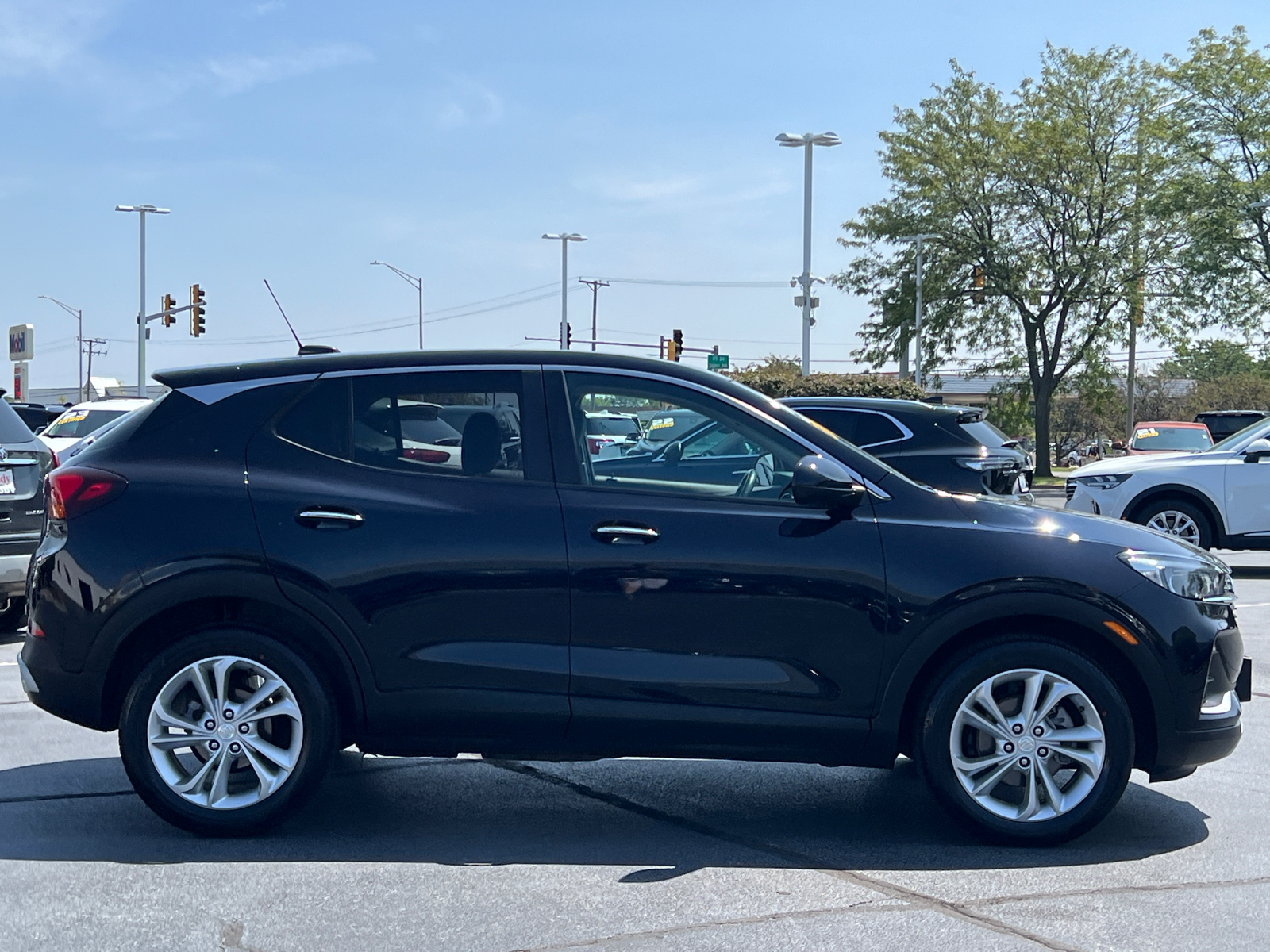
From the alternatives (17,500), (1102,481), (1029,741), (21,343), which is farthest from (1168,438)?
(21,343)

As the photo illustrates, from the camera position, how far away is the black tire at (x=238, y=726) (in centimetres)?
497

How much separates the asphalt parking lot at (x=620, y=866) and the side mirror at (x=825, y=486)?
1.22 metres

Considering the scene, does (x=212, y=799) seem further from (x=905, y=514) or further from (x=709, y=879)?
(x=905, y=514)

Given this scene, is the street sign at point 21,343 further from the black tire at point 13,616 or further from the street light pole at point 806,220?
the black tire at point 13,616

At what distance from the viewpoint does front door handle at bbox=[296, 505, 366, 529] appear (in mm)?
4996

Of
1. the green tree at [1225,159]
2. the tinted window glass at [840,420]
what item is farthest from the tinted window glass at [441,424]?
the green tree at [1225,159]

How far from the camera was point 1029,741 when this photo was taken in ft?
16.2

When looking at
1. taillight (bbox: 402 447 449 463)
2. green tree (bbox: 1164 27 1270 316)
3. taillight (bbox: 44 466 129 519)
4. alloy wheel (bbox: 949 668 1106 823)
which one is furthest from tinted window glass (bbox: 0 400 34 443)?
green tree (bbox: 1164 27 1270 316)

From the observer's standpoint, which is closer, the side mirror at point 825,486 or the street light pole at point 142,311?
the side mirror at point 825,486

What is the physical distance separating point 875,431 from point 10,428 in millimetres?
6668

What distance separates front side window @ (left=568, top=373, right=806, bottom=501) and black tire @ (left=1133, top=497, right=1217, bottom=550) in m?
10.1

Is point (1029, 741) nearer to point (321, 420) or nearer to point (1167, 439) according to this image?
point (321, 420)

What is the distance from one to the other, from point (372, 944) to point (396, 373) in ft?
6.85

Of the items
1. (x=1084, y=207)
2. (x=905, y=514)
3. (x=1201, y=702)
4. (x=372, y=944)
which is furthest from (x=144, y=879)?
(x=1084, y=207)
